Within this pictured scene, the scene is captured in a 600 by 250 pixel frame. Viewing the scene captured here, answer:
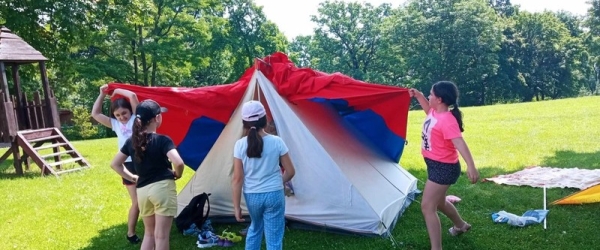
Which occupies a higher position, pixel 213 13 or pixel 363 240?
pixel 213 13

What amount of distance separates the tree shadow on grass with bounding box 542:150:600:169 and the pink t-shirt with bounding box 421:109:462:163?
5480mm

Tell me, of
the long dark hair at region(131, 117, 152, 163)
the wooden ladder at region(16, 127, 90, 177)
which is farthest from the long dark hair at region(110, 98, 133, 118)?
the wooden ladder at region(16, 127, 90, 177)

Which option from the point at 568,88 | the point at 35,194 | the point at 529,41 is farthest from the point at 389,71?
the point at 35,194

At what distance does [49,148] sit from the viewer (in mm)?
11156

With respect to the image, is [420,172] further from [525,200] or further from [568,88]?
[568,88]

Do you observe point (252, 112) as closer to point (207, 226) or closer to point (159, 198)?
point (159, 198)

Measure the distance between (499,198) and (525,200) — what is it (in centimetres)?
31

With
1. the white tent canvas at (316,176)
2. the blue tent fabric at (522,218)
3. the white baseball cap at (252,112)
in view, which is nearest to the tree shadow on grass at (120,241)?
the white tent canvas at (316,176)

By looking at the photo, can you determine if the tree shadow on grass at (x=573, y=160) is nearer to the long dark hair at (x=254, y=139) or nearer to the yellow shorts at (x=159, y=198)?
the long dark hair at (x=254, y=139)

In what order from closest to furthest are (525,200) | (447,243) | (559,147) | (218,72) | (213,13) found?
(447,243) → (525,200) → (559,147) → (213,13) → (218,72)

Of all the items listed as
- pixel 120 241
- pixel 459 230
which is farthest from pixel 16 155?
pixel 459 230

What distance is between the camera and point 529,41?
150 ft

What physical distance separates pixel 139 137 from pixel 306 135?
2036 mm

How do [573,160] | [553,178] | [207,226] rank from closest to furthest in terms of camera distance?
[207,226]
[553,178]
[573,160]
